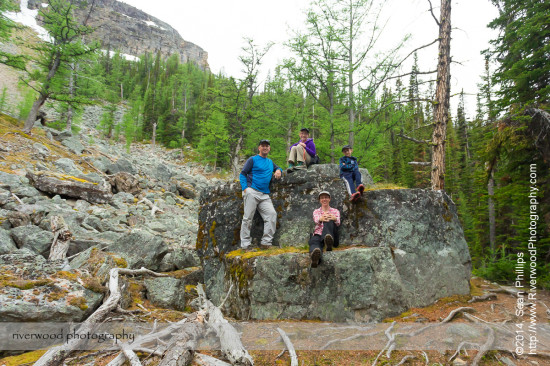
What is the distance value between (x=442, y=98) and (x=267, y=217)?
6.10m

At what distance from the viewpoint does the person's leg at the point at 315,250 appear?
15.9ft

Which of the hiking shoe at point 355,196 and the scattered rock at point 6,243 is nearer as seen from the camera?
the scattered rock at point 6,243

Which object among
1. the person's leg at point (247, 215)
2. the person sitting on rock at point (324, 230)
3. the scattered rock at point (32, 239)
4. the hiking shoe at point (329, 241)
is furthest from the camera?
the scattered rock at point (32, 239)

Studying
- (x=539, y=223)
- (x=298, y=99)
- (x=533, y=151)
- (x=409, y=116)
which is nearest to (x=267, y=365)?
(x=409, y=116)

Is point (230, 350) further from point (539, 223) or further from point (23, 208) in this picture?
point (539, 223)

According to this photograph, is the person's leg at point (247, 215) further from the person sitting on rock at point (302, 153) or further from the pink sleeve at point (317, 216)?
the person sitting on rock at point (302, 153)

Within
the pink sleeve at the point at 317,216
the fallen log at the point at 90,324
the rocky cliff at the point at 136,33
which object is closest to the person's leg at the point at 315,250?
the pink sleeve at the point at 317,216

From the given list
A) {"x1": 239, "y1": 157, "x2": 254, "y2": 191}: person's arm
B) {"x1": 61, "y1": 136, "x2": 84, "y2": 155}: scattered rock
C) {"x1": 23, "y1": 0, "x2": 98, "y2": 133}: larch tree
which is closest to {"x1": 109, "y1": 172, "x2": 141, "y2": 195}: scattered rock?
{"x1": 61, "y1": 136, "x2": 84, "y2": 155}: scattered rock

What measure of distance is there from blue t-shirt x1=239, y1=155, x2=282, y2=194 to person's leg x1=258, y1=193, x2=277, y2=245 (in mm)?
229

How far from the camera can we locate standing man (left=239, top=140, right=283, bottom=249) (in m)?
6.14

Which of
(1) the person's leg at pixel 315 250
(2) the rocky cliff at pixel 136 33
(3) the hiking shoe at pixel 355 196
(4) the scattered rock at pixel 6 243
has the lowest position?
(4) the scattered rock at pixel 6 243

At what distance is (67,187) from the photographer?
34.9 feet

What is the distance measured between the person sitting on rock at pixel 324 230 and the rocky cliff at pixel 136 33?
421 ft

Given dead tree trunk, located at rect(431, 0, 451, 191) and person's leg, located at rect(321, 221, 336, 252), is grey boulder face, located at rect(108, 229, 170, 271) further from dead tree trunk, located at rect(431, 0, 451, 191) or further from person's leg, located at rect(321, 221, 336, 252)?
dead tree trunk, located at rect(431, 0, 451, 191)
